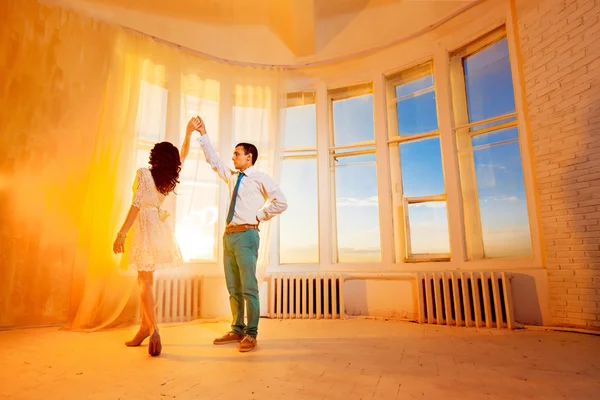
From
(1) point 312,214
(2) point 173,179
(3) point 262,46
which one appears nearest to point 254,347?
(2) point 173,179

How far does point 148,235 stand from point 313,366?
4.37 feet

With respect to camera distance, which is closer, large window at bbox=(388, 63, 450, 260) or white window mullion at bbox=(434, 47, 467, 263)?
white window mullion at bbox=(434, 47, 467, 263)

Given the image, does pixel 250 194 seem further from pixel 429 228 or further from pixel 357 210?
pixel 429 228

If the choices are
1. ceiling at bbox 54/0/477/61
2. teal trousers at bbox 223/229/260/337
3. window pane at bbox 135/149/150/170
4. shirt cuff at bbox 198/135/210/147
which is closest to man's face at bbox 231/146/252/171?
shirt cuff at bbox 198/135/210/147

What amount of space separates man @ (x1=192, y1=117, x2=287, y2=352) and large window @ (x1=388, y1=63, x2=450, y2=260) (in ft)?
6.63

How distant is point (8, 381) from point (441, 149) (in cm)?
400

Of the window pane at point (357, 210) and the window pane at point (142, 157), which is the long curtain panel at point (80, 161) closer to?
the window pane at point (142, 157)

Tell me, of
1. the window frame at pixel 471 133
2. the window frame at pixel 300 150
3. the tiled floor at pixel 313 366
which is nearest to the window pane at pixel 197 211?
the window frame at pixel 300 150

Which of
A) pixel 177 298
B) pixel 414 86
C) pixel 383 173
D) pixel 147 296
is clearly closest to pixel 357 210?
Result: pixel 383 173

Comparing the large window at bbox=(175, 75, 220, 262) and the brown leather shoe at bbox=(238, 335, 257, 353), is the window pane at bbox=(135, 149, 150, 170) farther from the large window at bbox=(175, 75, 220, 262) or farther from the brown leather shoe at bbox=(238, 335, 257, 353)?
the brown leather shoe at bbox=(238, 335, 257, 353)

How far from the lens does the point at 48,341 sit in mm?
2656

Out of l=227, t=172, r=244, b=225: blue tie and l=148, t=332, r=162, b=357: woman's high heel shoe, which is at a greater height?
l=227, t=172, r=244, b=225: blue tie

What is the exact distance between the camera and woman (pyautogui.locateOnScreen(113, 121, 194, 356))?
2229 mm

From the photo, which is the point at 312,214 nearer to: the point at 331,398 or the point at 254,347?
the point at 254,347
